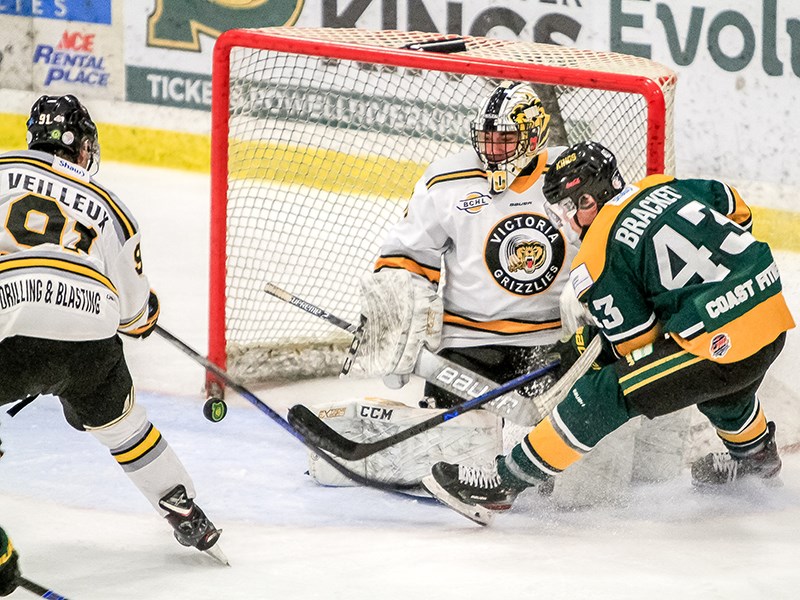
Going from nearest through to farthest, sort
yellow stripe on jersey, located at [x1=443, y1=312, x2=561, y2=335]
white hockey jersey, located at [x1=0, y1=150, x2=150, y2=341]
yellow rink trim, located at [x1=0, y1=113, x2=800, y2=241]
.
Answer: white hockey jersey, located at [x1=0, y1=150, x2=150, y2=341] < yellow stripe on jersey, located at [x1=443, y1=312, x2=561, y2=335] < yellow rink trim, located at [x1=0, y1=113, x2=800, y2=241]

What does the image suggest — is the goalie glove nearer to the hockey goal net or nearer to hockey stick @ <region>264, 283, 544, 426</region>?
hockey stick @ <region>264, 283, 544, 426</region>

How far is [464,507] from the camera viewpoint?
3094mm

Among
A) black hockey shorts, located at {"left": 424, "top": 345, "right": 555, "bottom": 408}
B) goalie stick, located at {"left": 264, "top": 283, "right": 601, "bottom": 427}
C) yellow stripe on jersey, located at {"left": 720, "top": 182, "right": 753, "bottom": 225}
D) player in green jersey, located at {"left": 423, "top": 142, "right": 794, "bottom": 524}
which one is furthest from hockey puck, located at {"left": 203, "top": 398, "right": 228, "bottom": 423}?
yellow stripe on jersey, located at {"left": 720, "top": 182, "right": 753, "bottom": 225}

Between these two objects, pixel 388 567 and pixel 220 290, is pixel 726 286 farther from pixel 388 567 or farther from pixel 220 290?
pixel 220 290

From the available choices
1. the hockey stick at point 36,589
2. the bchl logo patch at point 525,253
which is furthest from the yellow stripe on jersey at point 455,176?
the hockey stick at point 36,589

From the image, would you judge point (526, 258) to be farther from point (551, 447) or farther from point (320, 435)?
point (320, 435)

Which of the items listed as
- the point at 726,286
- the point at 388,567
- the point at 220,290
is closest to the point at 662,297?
the point at 726,286

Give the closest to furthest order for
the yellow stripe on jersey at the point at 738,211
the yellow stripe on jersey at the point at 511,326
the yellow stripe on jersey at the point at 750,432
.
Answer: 1. the yellow stripe on jersey at the point at 738,211
2. the yellow stripe on jersey at the point at 750,432
3. the yellow stripe on jersey at the point at 511,326

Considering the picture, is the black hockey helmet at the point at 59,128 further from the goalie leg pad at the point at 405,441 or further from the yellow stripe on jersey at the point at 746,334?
the yellow stripe on jersey at the point at 746,334

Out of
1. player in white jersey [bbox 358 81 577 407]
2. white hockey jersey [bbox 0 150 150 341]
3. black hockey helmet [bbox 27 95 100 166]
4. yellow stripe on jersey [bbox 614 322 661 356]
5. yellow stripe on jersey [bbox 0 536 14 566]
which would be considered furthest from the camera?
player in white jersey [bbox 358 81 577 407]

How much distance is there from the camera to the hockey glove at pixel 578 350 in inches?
122

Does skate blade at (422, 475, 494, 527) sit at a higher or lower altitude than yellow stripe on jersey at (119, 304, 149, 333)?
lower

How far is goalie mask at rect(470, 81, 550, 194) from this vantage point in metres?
3.23

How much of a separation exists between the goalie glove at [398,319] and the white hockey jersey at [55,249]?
803mm
